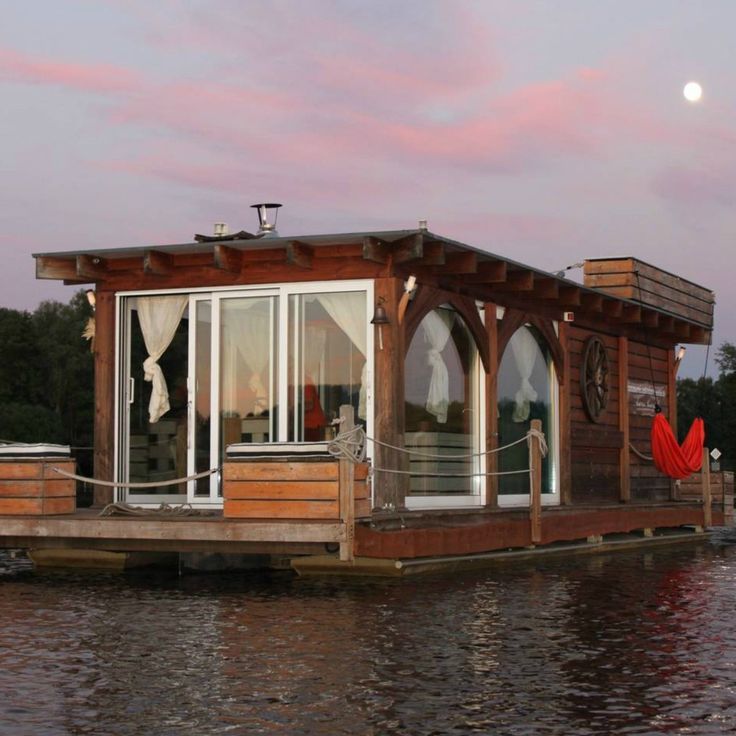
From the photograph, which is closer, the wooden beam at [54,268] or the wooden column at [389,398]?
the wooden column at [389,398]

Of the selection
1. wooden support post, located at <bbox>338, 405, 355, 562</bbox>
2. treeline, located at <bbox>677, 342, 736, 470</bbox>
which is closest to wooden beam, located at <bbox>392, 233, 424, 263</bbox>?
wooden support post, located at <bbox>338, 405, 355, 562</bbox>

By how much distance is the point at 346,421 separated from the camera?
10688 mm

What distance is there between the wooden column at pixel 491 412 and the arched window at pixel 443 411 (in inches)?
4.2

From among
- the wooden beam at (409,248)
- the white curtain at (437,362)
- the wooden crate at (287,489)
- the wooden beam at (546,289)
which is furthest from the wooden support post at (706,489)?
the wooden crate at (287,489)

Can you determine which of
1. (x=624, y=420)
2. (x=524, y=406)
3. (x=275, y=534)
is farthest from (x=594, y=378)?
(x=275, y=534)

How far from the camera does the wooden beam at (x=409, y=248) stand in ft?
39.4

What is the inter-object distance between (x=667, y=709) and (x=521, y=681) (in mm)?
856

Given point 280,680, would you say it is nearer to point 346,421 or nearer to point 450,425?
point 346,421

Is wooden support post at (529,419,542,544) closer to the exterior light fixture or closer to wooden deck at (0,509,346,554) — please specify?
the exterior light fixture

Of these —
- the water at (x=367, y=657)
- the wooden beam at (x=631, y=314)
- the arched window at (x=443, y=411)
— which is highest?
the wooden beam at (x=631, y=314)

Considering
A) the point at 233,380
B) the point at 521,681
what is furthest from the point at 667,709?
the point at 233,380

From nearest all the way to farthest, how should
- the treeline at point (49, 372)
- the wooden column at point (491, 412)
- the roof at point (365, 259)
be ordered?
the roof at point (365, 259), the wooden column at point (491, 412), the treeline at point (49, 372)

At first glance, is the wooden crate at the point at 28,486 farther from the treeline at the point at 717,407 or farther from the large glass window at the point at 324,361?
the treeline at the point at 717,407

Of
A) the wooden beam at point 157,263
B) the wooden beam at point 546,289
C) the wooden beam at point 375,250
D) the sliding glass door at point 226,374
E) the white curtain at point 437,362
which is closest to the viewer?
the wooden beam at point 375,250
